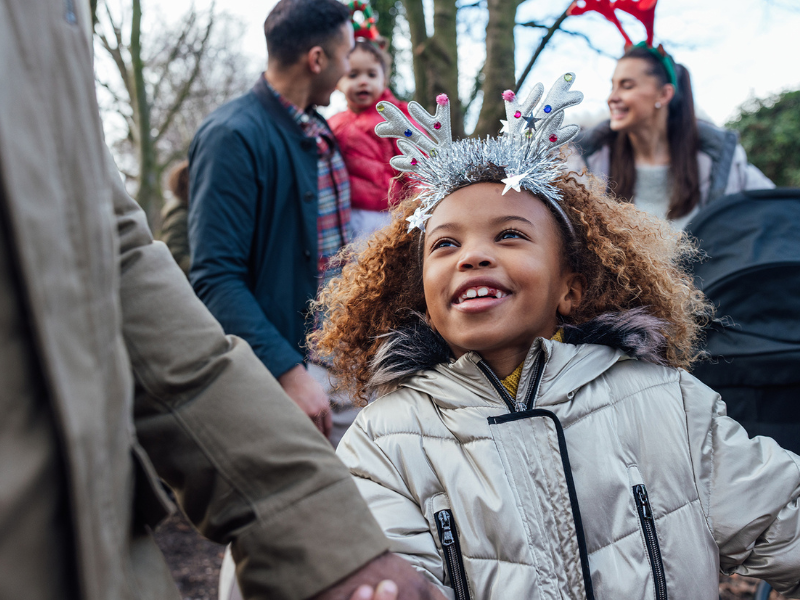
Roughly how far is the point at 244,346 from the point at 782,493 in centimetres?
142

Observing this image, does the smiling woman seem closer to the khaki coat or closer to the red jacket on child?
the red jacket on child

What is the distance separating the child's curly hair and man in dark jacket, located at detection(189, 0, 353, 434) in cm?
45

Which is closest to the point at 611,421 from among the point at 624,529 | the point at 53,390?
the point at 624,529

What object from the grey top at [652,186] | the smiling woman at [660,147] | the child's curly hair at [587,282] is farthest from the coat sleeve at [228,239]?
the grey top at [652,186]

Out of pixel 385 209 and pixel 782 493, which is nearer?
pixel 782 493

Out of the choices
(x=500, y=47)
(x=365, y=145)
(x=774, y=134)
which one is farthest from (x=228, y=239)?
(x=774, y=134)

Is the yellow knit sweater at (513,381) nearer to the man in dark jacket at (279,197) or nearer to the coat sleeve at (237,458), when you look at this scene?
the coat sleeve at (237,458)

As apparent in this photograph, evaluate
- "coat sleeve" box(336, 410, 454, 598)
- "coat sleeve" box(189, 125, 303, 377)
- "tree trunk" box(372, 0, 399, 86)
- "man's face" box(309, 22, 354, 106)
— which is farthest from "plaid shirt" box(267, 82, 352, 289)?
"tree trunk" box(372, 0, 399, 86)

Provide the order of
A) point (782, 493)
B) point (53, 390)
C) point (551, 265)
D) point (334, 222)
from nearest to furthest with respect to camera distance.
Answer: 1. point (53, 390)
2. point (782, 493)
3. point (551, 265)
4. point (334, 222)

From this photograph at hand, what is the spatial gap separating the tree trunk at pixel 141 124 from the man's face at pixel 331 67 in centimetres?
584

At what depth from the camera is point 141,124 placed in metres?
8.39

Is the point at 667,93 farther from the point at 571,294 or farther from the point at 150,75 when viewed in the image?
the point at 150,75

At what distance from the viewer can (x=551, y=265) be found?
1.92 metres

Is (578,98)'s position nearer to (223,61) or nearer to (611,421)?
(611,421)
